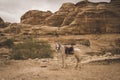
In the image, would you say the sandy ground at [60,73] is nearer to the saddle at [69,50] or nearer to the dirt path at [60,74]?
the dirt path at [60,74]

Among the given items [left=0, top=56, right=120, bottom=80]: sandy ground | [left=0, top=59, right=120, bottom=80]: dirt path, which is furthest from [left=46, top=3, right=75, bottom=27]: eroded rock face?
[left=0, top=59, right=120, bottom=80]: dirt path

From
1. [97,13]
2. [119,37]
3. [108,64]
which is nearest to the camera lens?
[108,64]

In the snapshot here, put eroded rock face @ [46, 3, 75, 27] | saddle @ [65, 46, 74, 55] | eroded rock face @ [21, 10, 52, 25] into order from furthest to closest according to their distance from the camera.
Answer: eroded rock face @ [21, 10, 52, 25] → eroded rock face @ [46, 3, 75, 27] → saddle @ [65, 46, 74, 55]

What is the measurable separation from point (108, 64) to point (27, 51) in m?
10.1

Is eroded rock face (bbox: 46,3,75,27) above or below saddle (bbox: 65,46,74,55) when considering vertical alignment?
above

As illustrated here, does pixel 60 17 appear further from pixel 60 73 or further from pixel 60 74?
pixel 60 74

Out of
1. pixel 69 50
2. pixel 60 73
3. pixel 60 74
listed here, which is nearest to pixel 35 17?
pixel 69 50

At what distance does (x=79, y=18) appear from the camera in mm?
50812

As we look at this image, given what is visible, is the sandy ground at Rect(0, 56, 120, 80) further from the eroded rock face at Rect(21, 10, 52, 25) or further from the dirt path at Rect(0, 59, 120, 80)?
the eroded rock face at Rect(21, 10, 52, 25)

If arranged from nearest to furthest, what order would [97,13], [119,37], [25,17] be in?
[119,37] < [97,13] < [25,17]

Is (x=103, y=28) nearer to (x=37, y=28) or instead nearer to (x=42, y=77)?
(x=37, y=28)

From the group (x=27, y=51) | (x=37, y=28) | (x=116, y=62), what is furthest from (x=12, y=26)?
(x=116, y=62)

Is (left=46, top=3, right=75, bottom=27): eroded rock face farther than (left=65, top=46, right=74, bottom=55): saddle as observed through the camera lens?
Yes

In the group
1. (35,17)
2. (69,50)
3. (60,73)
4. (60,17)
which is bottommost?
(60,73)
